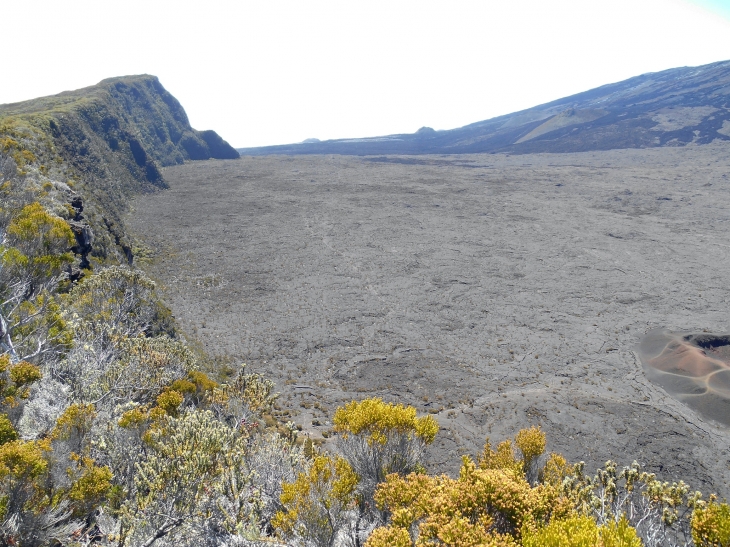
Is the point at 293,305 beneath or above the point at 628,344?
above

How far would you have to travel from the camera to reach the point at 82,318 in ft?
40.8

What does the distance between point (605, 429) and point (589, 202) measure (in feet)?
142

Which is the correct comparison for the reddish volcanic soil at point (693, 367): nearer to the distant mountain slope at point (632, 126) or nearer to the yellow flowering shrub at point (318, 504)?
the yellow flowering shrub at point (318, 504)

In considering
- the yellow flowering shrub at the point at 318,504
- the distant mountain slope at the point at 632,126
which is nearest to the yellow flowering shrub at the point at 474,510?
the yellow flowering shrub at the point at 318,504

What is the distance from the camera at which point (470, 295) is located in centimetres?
3000

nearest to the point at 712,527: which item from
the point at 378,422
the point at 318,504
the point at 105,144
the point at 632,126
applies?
the point at 378,422

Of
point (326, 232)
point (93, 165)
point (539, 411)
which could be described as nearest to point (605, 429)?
point (539, 411)

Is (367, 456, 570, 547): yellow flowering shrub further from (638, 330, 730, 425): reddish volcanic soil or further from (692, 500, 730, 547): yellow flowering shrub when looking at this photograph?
(638, 330, 730, 425): reddish volcanic soil

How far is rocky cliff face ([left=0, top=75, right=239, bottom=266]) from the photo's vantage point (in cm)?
2721

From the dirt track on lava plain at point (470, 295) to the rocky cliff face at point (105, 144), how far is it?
4.10 m

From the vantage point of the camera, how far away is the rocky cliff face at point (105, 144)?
27.2 m

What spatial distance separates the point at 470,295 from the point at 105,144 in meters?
49.5

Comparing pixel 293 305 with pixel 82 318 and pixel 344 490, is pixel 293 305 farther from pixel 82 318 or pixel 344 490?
pixel 344 490

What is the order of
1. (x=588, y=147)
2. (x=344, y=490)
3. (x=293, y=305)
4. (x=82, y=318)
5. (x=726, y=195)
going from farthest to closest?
(x=588, y=147)
(x=726, y=195)
(x=293, y=305)
(x=82, y=318)
(x=344, y=490)
